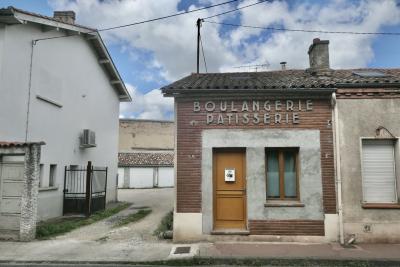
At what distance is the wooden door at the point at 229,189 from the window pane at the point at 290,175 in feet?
Answer: 3.84

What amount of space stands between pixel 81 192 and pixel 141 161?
24.3 meters

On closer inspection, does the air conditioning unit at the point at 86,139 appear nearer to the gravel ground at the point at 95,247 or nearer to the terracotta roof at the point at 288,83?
the gravel ground at the point at 95,247

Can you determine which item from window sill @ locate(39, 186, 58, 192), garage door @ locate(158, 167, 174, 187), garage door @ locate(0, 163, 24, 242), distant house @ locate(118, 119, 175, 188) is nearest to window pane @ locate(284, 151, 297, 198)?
garage door @ locate(0, 163, 24, 242)

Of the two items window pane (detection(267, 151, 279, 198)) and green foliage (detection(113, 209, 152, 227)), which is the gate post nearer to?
green foliage (detection(113, 209, 152, 227))

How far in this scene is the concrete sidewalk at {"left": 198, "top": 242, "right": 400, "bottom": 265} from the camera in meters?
8.42

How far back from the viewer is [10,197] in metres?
10.4

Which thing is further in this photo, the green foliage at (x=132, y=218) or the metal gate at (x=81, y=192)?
the metal gate at (x=81, y=192)

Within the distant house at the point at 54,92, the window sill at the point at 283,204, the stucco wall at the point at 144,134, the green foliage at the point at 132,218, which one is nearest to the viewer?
the window sill at the point at 283,204

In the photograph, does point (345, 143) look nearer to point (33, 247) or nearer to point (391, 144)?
point (391, 144)

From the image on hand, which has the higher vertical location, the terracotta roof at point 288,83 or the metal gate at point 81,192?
the terracotta roof at point 288,83

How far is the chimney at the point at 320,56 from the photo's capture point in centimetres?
1224

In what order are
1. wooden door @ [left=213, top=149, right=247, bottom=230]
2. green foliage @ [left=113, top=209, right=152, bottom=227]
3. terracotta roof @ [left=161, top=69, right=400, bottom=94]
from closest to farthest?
terracotta roof @ [left=161, top=69, right=400, bottom=94], wooden door @ [left=213, top=149, right=247, bottom=230], green foliage @ [left=113, top=209, right=152, bottom=227]

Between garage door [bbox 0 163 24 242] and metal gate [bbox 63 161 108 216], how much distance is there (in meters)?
4.96

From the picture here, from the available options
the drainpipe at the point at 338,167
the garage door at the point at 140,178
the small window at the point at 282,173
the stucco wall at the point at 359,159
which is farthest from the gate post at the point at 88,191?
the garage door at the point at 140,178
